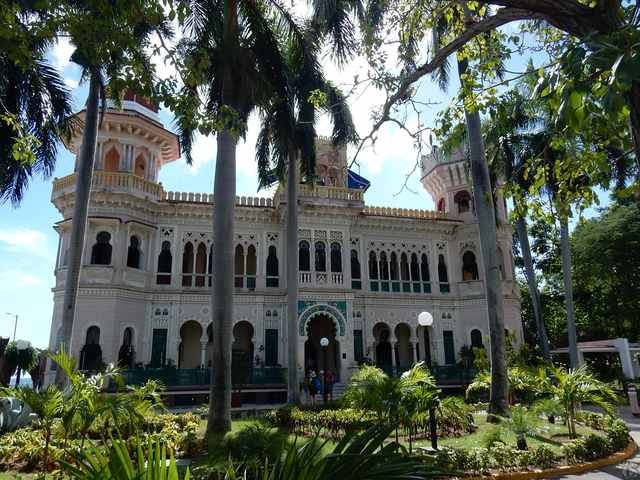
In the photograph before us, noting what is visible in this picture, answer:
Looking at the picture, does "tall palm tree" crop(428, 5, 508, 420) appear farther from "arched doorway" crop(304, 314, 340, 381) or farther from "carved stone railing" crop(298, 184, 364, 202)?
"arched doorway" crop(304, 314, 340, 381)

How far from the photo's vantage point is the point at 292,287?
17172mm

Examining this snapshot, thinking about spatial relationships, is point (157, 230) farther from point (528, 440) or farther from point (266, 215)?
point (528, 440)

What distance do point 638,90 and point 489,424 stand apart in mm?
10230

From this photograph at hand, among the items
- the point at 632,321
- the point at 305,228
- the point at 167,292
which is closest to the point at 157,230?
the point at 167,292

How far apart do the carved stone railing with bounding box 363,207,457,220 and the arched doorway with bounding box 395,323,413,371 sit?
6296 millimetres

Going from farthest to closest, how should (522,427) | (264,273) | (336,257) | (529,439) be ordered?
(336,257) < (264,273) < (529,439) < (522,427)

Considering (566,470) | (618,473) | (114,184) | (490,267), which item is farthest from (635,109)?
(114,184)

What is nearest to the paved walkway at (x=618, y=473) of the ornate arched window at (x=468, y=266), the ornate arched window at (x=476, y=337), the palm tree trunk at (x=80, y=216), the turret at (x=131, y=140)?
the palm tree trunk at (x=80, y=216)

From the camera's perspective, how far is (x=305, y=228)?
953 inches

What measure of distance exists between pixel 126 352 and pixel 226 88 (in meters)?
14.3

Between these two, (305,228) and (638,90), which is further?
(305,228)

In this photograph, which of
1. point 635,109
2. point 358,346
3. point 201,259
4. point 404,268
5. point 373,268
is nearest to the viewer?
point 635,109

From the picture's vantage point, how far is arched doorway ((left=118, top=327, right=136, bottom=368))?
68.9 ft

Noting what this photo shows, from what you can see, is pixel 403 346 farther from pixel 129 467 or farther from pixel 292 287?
pixel 129 467
